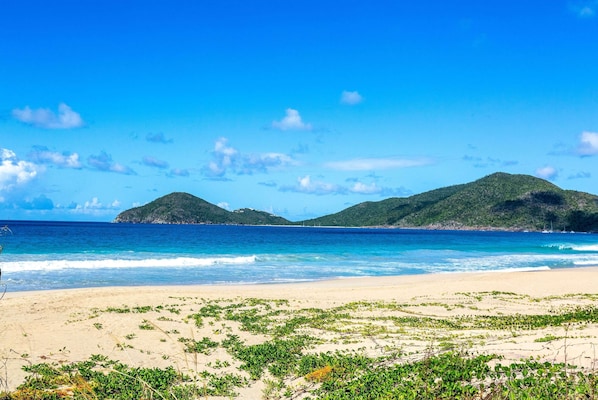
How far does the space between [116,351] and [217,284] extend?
45.4 feet

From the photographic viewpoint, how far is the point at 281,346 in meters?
11.0

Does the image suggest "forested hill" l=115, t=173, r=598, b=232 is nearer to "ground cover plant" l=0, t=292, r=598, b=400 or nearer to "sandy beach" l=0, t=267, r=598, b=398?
"sandy beach" l=0, t=267, r=598, b=398

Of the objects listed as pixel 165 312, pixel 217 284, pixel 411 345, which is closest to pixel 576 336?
pixel 411 345

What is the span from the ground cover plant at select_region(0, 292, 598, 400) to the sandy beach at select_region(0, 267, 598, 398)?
6 cm

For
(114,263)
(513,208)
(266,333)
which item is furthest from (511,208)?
(266,333)

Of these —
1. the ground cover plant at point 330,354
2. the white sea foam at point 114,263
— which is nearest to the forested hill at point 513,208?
the white sea foam at point 114,263

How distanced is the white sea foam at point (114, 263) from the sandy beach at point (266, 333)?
42.2 feet

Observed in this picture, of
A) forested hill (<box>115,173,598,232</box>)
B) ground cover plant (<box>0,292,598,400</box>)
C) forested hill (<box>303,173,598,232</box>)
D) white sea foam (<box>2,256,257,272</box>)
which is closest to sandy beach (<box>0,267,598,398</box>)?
ground cover plant (<box>0,292,598,400</box>)

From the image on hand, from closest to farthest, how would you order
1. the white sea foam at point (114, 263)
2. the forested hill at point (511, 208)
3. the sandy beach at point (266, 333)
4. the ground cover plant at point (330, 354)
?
the ground cover plant at point (330, 354)
the sandy beach at point (266, 333)
the white sea foam at point (114, 263)
the forested hill at point (511, 208)

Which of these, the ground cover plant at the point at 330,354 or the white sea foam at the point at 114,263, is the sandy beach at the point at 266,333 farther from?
the white sea foam at the point at 114,263

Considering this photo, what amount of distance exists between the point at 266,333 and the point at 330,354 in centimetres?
295

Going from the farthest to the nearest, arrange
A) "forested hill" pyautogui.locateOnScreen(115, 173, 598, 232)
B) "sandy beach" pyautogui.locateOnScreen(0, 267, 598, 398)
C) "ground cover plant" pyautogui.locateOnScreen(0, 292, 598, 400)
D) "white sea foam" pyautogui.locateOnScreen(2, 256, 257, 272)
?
"forested hill" pyautogui.locateOnScreen(115, 173, 598, 232), "white sea foam" pyautogui.locateOnScreen(2, 256, 257, 272), "sandy beach" pyautogui.locateOnScreen(0, 267, 598, 398), "ground cover plant" pyautogui.locateOnScreen(0, 292, 598, 400)

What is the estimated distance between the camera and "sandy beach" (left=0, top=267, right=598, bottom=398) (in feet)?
32.3

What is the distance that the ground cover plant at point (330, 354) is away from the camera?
6801mm
